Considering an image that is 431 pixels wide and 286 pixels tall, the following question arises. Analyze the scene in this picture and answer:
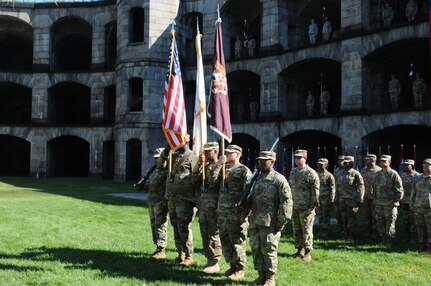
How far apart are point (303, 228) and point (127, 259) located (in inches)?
140

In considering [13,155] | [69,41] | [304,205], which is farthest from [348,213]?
[13,155]

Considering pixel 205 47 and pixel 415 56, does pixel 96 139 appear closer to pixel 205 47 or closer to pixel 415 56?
pixel 205 47

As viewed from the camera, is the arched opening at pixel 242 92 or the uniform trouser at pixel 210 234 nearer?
the uniform trouser at pixel 210 234

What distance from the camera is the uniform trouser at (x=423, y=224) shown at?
9789 mm

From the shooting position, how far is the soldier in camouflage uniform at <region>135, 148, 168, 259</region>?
341 inches

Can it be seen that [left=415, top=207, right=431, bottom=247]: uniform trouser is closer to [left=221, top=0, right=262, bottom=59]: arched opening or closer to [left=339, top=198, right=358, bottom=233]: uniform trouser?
[left=339, top=198, right=358, bottom=233]: uniform trouser

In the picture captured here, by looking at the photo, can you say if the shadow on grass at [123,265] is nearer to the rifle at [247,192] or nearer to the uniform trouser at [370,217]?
the rifle at [247,192]

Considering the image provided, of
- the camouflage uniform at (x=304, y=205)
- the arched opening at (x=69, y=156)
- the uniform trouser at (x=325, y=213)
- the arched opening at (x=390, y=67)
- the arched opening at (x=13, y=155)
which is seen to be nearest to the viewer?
the camouflage uniform at (x=304, y=205)

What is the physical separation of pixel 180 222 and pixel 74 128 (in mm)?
25762

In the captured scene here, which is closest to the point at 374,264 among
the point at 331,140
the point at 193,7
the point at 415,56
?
the point at 415,56

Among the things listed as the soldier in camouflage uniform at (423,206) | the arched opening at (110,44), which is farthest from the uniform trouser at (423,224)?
the arched opening at (110,44)

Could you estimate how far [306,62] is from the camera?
24.2 metres

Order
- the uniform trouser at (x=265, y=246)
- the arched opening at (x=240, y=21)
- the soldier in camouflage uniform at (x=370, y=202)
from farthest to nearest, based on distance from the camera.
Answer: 1. the arched opening at (x=240, y=21)
2. the soldier in camouflage uniform at (x=370, y=202)
3. the uniform trouser at (x=265, y=246)

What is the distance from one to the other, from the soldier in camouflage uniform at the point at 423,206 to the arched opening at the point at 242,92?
17.9 m
